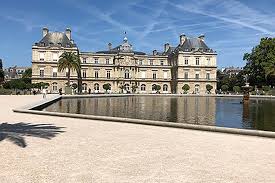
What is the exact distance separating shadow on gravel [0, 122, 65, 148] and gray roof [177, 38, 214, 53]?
250 feet

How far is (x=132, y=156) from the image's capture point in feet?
25.3

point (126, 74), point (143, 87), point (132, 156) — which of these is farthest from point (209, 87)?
point (132, 156)

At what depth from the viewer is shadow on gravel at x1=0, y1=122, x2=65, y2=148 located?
9820mm

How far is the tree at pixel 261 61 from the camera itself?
69125 mm

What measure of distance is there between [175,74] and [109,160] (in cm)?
8111

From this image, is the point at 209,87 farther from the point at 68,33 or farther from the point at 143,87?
the point at 68,33

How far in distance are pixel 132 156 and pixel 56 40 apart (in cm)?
7672

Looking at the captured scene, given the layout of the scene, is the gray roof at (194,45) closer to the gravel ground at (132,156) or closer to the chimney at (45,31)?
the chimney at (45,31)

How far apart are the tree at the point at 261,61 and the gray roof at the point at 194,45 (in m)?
12.9

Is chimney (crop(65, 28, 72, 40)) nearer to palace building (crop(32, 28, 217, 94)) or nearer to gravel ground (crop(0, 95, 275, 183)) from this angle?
palace building (crop(32, 28, 217, 94))

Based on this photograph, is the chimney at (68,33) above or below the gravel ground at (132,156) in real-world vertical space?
above

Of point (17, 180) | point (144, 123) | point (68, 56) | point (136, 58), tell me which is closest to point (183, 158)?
point (17, 180)

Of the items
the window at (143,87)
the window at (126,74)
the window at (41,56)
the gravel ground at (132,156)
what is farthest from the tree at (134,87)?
the gravel ground at (132,156)

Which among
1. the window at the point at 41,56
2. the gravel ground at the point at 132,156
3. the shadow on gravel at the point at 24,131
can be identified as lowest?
the gravel ground at the point at 132,156
